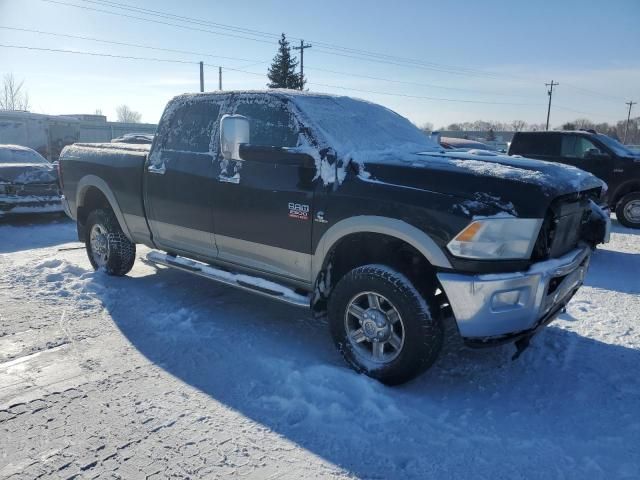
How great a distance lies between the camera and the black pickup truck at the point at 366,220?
288 centimetres

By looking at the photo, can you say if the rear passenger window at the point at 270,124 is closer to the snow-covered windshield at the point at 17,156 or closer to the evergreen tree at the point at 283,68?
the snow-covered windshield at the point at 17,156

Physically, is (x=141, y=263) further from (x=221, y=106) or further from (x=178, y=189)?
(x=221, y=106)

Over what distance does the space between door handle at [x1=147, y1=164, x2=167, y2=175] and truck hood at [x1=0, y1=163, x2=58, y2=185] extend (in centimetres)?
541

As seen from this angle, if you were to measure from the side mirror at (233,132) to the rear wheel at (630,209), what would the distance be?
944 cm

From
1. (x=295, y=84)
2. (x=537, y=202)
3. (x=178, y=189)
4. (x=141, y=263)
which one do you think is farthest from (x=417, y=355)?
(x=295, y=84)

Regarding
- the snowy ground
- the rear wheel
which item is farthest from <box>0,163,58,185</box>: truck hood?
the rear wheel

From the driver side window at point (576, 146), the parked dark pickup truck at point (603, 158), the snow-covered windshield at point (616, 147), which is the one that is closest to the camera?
the parked dark pickup truck at point (603, 158)

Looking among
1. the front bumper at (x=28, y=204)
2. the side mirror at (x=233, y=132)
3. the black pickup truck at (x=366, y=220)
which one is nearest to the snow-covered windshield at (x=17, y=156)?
the front bumper at (x=28, y=204)

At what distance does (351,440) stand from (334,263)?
4.38 ft

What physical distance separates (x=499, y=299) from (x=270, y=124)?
2.25 metres

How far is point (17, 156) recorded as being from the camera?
33.4 ft

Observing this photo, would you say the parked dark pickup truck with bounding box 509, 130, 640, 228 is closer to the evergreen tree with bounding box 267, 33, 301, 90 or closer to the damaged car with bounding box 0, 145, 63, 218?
the damaged car with bounding box 0, 145, 63, 218

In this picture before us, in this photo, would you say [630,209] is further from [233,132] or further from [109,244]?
[109,244]

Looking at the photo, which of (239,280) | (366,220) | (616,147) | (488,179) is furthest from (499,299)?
(616,147)
